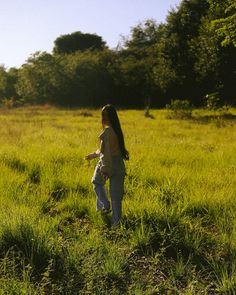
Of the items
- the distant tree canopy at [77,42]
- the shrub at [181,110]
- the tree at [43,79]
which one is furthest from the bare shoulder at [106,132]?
the distant tree canopy at [77,42]

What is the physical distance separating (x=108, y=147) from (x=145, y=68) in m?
36.1

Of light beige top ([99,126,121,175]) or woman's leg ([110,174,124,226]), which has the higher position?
light beige top ([99,126,121,175])

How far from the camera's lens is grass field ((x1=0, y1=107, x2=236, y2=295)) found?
14.0ft

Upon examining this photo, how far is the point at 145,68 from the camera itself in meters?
41.2

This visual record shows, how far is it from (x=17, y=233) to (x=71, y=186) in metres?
2.99

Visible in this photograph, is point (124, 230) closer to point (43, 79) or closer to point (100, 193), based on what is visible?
point (100, 193)

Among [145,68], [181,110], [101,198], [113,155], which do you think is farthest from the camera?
[145,68]

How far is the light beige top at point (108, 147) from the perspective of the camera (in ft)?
19.4

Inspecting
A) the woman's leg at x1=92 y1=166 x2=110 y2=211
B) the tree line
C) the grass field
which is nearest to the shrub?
the tree line

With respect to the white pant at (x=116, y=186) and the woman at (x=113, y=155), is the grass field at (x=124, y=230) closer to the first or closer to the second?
the white pant at (x=116, y=186)

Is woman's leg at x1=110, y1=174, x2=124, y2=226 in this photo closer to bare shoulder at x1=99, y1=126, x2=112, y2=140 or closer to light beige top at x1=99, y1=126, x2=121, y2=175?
light beige top at x1=99, y1=126, x2=121, y2=175

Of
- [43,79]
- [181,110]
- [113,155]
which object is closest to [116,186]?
[113,155]

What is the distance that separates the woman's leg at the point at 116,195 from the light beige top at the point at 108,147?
16cm

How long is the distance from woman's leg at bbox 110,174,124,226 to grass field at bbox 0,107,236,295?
16 cm
